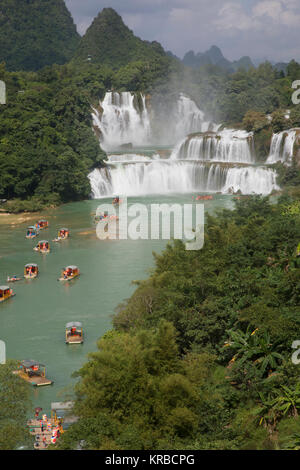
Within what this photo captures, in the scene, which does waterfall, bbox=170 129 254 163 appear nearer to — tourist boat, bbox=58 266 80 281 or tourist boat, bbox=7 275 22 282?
tourist boat, bbox=58 266 80 281

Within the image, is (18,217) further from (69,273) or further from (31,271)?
(69,273)

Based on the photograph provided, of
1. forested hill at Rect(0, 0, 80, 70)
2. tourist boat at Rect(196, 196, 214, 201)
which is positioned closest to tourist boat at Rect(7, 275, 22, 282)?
tourist boat at Rect(196, 196, 214, 201)

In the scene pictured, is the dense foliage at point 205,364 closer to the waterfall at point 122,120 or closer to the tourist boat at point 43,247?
the tourist boat at point 43,247

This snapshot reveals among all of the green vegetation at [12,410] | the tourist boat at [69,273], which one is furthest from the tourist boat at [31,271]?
the green vegetation at [12,410]

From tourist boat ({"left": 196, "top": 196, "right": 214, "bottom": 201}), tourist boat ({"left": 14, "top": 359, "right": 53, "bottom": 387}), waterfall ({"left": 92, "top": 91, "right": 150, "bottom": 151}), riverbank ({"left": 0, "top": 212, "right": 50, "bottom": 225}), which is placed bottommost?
tourist boat ({"left": 14, "top": 359, "right": 53, "bottom": 387})

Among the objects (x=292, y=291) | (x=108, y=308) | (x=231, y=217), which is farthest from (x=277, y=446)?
(x=231, y=217)
